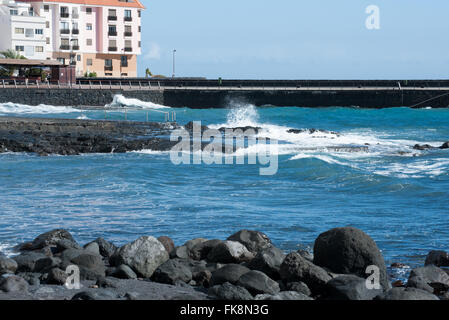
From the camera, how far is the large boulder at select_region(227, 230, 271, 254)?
11.7m

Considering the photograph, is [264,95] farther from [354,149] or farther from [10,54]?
[354,149]

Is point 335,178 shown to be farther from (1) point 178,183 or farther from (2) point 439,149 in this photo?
(2) point 439,149

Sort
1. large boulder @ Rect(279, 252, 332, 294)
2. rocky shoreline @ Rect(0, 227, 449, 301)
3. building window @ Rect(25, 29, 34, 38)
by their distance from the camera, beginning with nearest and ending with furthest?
rocky shoreline @ Rect(0, 227, 449, 301) < large boulder @ Rect(279, 252, 332, 294) < building window @ Rect(25, 29, 34, 38)

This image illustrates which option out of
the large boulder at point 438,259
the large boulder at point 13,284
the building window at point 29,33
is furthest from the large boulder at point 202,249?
the building window at point 29,33

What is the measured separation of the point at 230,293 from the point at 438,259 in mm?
3917

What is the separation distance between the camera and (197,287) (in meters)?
9.93

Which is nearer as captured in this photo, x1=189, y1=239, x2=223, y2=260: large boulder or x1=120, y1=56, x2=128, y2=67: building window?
x1=189, y1=239, x2=223, y2=260: large boulder

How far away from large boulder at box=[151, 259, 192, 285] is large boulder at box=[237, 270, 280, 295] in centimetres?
96

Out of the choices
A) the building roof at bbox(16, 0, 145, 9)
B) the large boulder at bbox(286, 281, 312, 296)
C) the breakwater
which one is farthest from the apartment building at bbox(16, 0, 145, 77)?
the large boulder at bbox(286, 281, 312, 296)

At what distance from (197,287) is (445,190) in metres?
11.9

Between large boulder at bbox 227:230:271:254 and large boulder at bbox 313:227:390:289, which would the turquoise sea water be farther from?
large boulder at bbox 313:227:390:289

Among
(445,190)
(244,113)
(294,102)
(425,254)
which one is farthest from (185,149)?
(294,102)

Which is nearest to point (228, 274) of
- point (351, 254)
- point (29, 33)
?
point (351, 254)
